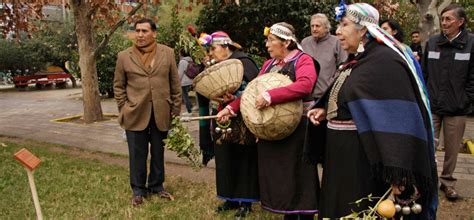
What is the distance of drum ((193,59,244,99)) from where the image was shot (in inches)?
158

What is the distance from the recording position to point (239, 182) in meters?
4.57

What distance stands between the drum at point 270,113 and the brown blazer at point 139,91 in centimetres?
154

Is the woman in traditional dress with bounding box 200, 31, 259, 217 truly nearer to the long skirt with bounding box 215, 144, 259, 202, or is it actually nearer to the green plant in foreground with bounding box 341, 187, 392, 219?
the long skirt with bounding box 215, 144, 259, 202

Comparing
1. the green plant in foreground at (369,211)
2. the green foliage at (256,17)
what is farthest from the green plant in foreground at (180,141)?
the green foliage at (256,17)

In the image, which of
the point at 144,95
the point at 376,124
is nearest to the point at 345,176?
the point at 376,124

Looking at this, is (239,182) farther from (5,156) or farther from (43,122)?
(43,122)

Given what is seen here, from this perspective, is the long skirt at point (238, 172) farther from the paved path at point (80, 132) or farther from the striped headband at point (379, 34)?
the paved path at point (80, 132)

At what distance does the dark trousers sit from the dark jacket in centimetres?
305

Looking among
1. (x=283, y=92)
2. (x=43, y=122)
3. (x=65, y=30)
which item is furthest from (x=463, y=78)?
(x=65, y=30)

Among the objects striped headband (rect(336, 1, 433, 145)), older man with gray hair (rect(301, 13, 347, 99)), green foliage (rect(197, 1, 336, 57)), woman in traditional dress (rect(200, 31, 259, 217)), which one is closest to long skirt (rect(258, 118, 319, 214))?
woman in traditional dress (rect(200, 31, 259, 217))

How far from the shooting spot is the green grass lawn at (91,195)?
187 inches

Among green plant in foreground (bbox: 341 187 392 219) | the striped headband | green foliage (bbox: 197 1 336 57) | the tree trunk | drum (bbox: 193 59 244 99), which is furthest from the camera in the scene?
green foliage (bbox: 197 1 336 57)

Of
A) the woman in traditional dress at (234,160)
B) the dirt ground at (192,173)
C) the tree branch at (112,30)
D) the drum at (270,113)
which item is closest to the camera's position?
the drum at (270,113)

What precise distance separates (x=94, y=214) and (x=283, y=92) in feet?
8.27
